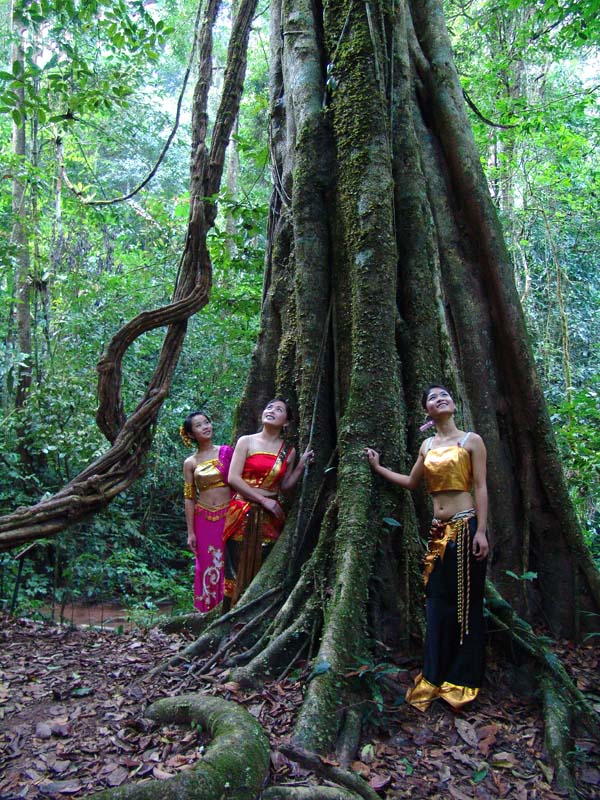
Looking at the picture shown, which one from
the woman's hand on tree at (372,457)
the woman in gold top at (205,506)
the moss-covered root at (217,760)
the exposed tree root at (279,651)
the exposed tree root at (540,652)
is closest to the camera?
the moss-covered root at (217,760)

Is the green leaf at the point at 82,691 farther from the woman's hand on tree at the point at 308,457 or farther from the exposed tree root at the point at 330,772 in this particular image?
the woman's hand on tree at the point at 308,457

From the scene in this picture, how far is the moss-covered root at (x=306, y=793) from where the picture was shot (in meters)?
2.39

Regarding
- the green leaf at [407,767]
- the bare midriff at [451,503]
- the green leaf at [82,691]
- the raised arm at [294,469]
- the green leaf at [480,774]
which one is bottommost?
the green leaf at [480,774]

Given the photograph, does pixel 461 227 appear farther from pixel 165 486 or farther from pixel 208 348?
pixel 165 486

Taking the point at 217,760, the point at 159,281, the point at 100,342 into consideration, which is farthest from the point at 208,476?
the point at 159,281

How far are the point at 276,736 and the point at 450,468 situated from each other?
5.14 ft

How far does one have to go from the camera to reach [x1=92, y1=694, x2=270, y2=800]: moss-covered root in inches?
85.8

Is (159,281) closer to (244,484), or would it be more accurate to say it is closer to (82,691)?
(244,484)

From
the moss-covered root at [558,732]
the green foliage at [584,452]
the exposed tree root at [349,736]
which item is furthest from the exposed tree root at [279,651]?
the green foliage at [584,452]

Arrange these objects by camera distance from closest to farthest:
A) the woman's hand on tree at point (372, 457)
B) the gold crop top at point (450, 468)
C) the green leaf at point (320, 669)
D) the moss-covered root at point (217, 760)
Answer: the moss-covered root at point (217, 760) → the green leaf at point (320, 669) → the gold crop top at point (450, 468) → the woman's hand on tree at point (372, 457)

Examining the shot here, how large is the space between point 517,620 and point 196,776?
2.07m

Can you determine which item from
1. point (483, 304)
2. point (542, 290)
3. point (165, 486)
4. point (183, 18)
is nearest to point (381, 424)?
point (483, 304)

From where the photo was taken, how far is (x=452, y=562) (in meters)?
3.48

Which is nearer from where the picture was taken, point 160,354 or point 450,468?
point 450,468
